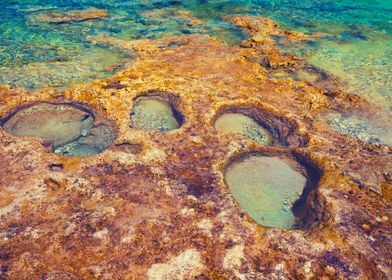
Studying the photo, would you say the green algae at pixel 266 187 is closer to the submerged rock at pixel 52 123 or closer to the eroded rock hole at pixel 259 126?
the eroded rock hole at pixel 259 126

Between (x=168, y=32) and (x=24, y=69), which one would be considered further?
(x=168, y=32)

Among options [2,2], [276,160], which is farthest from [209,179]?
[2,2]

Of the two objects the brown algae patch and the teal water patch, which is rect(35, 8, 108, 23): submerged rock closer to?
the brown algae patch

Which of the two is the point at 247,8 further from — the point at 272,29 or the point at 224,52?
the point at 224,52

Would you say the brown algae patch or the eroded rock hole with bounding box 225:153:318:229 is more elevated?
the brown algae patch

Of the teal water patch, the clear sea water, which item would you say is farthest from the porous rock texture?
A: the clear sea water
